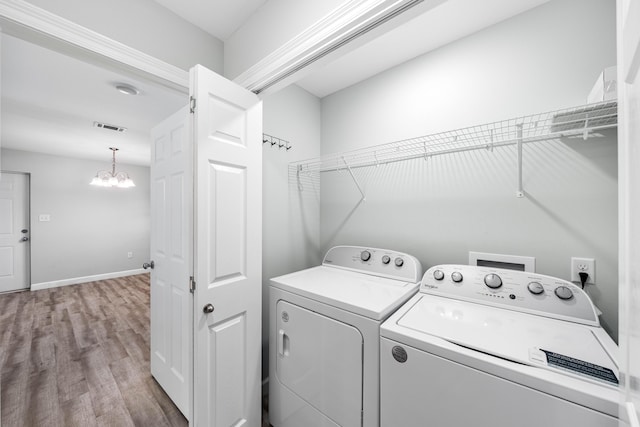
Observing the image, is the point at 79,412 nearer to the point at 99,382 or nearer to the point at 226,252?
the point at 99,382

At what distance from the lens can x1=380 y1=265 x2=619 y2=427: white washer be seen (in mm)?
713

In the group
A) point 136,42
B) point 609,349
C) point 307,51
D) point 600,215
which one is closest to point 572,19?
point 600,215

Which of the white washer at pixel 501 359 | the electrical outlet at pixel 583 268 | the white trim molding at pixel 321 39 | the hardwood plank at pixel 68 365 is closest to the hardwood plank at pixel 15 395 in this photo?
the hardwood plank at pixel 68 365

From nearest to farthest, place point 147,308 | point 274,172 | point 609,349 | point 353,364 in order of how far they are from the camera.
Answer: point 609,349 → point 353,364 → point 274,172 → point 147,308

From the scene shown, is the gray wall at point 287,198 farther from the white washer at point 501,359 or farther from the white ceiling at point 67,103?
the white washer at point 501,359

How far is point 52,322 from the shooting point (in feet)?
10.1

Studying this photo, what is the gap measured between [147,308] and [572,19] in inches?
197

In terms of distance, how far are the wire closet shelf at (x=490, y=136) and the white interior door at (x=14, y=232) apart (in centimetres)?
545

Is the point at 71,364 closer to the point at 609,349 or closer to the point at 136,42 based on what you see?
the point at 136,42

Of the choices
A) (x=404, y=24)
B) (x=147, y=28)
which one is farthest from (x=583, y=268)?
(x=147, y=28)

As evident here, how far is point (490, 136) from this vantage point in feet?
4.77

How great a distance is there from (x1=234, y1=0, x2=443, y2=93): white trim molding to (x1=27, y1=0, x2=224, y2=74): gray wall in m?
0.34

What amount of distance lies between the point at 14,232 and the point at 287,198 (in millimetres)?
5479

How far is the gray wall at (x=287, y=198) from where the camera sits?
189 cm
